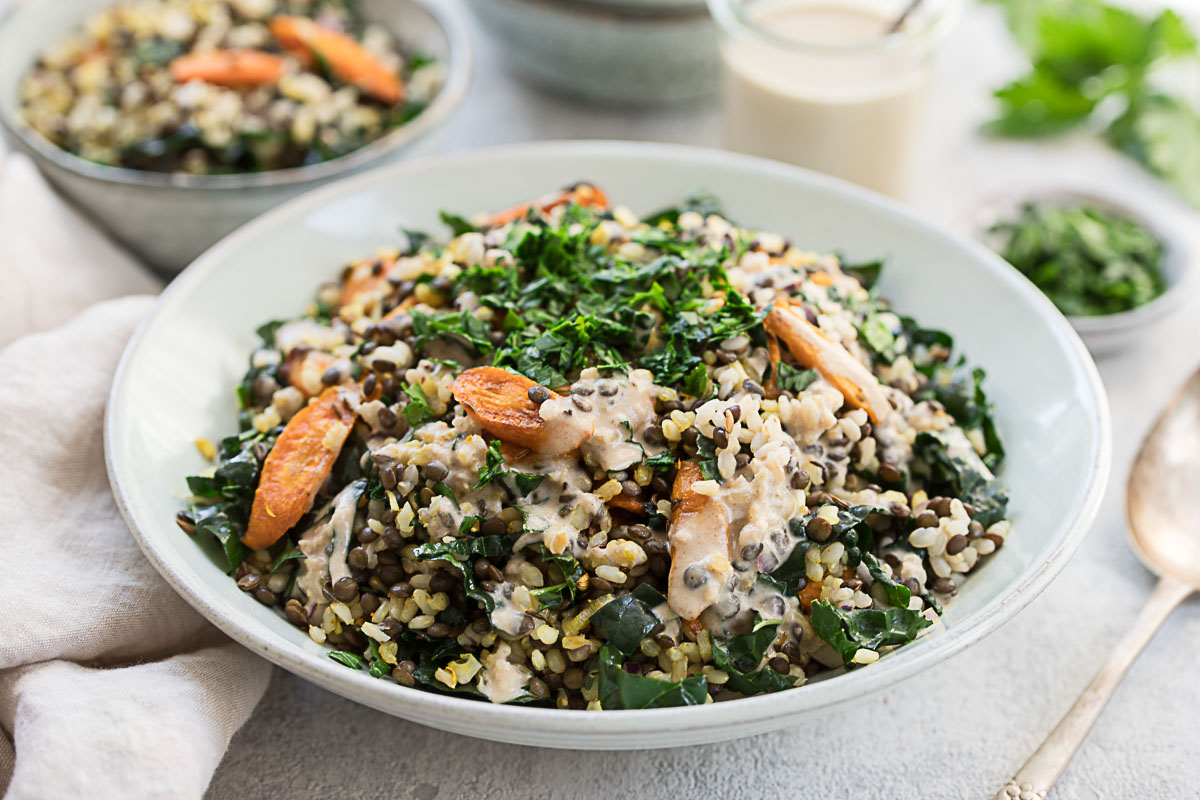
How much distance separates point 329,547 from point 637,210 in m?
2.28

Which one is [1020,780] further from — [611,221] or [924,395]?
[611,221]

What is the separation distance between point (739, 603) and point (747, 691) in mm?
257

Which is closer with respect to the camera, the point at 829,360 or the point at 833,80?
the point at 829,360

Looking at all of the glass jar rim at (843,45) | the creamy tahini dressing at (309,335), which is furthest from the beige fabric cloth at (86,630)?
the glass jar rim at (843,45)

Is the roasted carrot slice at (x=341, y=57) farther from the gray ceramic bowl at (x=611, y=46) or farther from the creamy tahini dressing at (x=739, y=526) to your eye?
the creamy tahini dressing at (x=739, y=526)

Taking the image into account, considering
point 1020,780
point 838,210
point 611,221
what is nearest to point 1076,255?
point 838,210

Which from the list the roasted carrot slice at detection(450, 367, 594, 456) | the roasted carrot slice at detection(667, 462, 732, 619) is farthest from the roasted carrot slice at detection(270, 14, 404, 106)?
the roasted carrot slice at detection(667, 462, 732, 619)

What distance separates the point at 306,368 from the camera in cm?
400

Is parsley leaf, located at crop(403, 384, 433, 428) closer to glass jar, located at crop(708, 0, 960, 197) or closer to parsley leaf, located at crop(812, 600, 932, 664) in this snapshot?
parsley leaf, located at crop(812, 600, 932, 664)

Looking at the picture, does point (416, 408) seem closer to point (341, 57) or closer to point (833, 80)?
point (341, 57)

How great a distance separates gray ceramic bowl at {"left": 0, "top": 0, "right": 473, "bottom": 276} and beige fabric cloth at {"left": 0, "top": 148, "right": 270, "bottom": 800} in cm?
74

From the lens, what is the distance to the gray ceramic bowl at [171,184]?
16.6ft

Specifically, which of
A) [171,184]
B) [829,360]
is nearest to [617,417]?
[829,360]

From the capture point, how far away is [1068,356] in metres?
4.00
